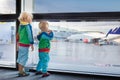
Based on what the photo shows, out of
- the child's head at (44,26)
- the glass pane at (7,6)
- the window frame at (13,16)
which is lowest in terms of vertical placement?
the child's head at (44,26)

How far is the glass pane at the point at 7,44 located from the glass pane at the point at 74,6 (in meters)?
0.59

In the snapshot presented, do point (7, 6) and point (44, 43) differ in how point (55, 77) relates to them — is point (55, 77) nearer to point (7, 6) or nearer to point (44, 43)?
point (44, 43)

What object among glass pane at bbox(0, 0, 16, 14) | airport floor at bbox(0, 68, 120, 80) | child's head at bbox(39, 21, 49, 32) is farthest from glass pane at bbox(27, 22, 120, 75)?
glass pane at bbox(0, 0, 16, 14)

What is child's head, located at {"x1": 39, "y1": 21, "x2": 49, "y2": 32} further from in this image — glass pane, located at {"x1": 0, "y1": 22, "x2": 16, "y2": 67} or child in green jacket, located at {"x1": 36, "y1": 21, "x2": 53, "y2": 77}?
glass pane, located at {"x1": 0, "y1": 22, "x2": 16, "y2": 67}

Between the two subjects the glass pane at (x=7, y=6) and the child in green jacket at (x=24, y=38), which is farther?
the glass pane at (x=7, y=6)

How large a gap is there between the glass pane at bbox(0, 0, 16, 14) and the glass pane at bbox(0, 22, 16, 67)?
22cm

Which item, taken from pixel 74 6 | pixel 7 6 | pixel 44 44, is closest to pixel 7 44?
pixel 7 6

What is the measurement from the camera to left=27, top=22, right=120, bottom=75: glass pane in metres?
3.43

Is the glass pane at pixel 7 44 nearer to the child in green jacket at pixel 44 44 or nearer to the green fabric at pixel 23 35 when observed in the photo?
the green fabric at pixel 23 35

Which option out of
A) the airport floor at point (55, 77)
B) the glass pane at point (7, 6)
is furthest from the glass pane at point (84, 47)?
the glass pane at point (7, 6)

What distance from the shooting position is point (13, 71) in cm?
371

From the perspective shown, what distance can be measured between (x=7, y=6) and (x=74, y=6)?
1270 mm

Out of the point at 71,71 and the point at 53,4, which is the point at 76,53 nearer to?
the point at 71,71

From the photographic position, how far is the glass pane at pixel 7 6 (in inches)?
152
